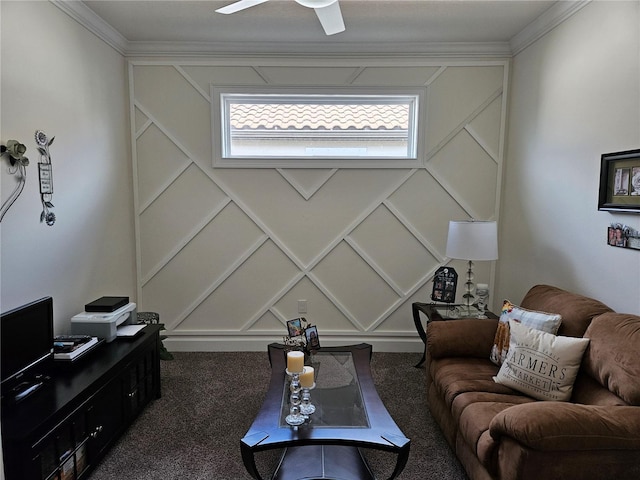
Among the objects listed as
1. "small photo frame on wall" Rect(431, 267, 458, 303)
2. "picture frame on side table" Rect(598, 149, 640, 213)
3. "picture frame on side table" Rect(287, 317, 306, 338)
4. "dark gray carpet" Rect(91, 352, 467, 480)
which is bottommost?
"dark gray carpet" Rect(91, 352, 467, 480)

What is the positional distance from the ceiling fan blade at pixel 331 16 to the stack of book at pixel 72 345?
2294 mm

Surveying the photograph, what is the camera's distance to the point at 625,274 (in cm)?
211

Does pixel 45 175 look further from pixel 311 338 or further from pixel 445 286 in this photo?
pixel 445 286

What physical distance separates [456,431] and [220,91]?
3059 mm

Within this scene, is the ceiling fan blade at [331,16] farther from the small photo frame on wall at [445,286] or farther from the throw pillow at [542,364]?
the throw pillow at [542,364]

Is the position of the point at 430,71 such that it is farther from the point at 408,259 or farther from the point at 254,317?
the point at 254,317

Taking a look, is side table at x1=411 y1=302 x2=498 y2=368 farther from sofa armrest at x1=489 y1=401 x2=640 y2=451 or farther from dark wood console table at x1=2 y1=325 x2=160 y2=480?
dark wood console table at x1=2 y1=325 x2=160 y2=480

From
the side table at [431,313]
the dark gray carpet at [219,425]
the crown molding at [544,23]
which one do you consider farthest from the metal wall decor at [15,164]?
the crown molding at [544,23]

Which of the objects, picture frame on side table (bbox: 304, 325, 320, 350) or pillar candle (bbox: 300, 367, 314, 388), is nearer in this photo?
pillar candle (bbox: 300, 367, 314, 388)

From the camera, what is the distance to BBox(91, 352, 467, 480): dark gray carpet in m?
2.11

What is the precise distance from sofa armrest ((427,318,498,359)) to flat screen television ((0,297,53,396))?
7.11 feet

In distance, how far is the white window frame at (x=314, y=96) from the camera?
3.44m

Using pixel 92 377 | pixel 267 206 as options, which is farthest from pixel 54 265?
pixel 267 206

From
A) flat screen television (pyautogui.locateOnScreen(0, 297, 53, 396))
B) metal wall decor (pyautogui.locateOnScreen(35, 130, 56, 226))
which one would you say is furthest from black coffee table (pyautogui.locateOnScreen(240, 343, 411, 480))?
metal wall decor (pyautogui.locateOnScreen(35, 130, 56, 226))
